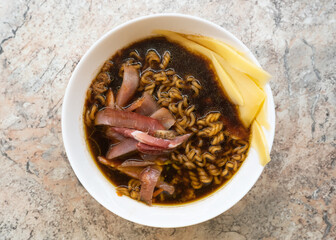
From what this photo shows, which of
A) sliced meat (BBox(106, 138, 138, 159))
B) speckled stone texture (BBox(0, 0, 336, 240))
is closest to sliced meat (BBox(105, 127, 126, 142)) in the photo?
sliced meat (BBox(106, 138, 138, 159))

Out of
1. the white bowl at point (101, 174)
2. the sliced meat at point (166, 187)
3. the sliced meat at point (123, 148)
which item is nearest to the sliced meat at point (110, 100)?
the white bowl at point (101, 174)

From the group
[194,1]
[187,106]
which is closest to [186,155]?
[187,106]

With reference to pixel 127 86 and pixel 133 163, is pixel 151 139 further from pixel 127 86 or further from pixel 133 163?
pixel 127 86

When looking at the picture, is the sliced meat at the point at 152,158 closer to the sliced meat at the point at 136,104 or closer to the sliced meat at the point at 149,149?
the sliced meat at the point at 149,149

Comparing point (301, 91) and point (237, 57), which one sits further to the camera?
point (301, 91)

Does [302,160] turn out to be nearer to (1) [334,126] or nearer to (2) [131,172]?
(1) [334,126]

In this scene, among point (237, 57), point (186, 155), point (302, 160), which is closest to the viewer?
point (237, 57)

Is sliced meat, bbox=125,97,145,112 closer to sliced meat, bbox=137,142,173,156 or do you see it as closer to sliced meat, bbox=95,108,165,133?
sliced meat, bbox=95,108,165,133
